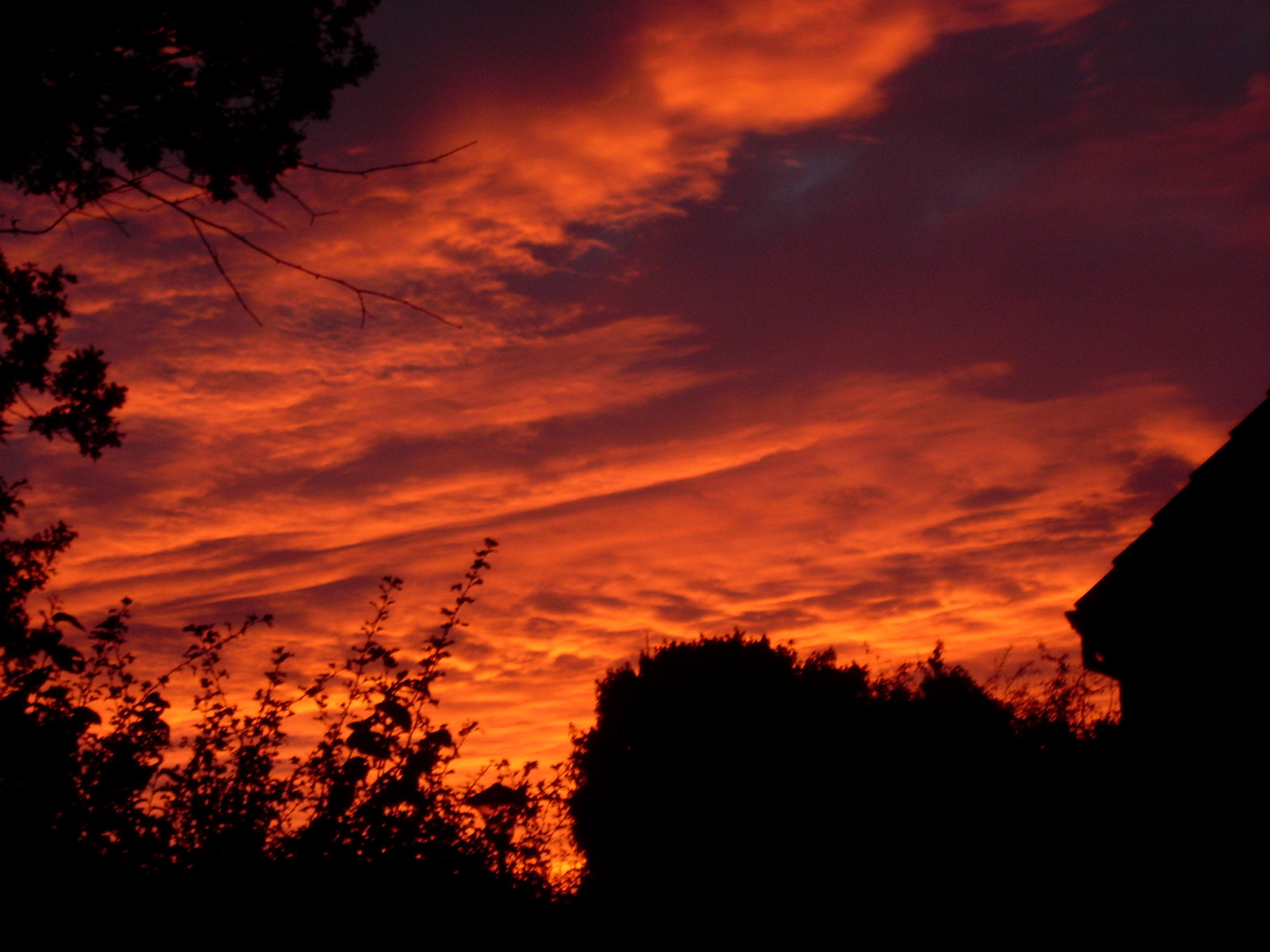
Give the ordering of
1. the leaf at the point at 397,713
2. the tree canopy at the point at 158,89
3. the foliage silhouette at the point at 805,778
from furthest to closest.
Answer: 1. the foliage silhouette at the point at 805,778
2. the tree canopy at the point at 158,89
3. the leaf at the point at 397,713

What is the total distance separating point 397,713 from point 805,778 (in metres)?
17.1

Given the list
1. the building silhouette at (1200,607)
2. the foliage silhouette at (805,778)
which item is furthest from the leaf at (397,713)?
the building silhouette at (1200,607)

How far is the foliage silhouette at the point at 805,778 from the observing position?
937 centimetres

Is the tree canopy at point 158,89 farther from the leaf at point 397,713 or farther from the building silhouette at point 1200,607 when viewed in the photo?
the building silhouette at point 1200,607

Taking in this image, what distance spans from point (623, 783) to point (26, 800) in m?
23.6

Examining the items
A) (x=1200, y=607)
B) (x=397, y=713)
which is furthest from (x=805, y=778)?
(x=397, y=713)

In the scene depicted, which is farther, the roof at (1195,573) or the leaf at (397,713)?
the roof at (1195,573)

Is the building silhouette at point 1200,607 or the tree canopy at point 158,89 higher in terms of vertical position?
the tree canopy at point 158,89

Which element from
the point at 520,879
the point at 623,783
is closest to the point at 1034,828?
the point at 520,879

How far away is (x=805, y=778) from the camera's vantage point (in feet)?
65.0

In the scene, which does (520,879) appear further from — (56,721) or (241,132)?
(241,132)

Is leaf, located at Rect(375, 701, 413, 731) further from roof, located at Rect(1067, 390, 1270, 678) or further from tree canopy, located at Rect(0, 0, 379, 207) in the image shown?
roof, located at Rect(1067, 390, 1270, 678)

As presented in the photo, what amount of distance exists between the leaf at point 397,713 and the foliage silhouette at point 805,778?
1746 mm

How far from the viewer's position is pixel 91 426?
10172 mm
